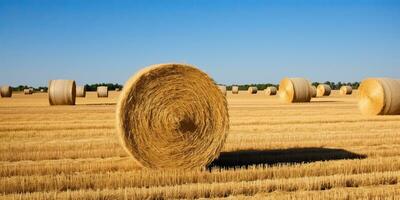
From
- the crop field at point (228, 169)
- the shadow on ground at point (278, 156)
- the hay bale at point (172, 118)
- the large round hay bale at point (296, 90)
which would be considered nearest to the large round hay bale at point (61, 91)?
the large round hay bale at point (296, 90)

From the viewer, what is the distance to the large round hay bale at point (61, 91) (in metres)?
23.2

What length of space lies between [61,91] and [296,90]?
11465mm

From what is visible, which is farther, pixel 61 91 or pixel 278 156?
pixel 61 91

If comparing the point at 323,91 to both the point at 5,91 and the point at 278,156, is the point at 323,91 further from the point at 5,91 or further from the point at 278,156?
the point at 278,156

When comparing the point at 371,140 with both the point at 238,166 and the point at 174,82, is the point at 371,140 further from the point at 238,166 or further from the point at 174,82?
the point at 174,82

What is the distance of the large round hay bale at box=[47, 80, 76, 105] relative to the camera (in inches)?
913

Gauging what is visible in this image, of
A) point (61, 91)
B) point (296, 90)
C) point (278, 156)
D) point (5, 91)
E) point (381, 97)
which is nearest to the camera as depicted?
point (278, 156)

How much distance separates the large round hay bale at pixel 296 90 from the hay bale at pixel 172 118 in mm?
18224

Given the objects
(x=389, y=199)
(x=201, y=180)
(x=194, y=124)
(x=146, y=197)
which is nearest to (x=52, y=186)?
(x=146, y=197)

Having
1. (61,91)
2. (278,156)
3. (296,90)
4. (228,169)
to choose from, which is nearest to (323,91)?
(296,90)

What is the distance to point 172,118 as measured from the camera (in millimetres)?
7562

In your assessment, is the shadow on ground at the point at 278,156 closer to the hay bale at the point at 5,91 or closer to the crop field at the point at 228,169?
the crop field at the point at 228,169

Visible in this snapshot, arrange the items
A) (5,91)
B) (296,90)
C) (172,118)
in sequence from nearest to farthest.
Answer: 1. (172,118)
2. (296,90)
3. (5,91)

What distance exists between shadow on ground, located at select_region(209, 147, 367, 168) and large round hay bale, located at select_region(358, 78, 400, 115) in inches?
312
